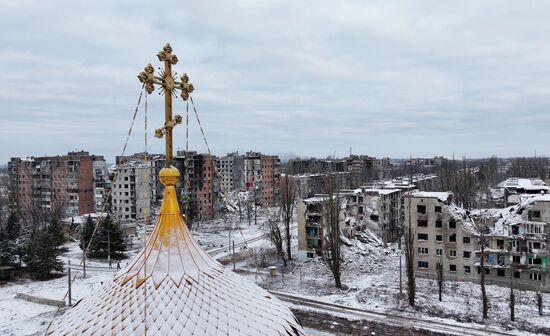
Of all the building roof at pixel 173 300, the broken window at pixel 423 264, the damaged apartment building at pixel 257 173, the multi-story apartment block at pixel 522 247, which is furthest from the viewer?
the damaged apartment building at pixel 257 173

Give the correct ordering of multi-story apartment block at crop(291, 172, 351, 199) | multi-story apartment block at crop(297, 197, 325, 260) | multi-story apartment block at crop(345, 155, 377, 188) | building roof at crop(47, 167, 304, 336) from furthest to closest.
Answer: multi-story apartment block at crop(345, 155, 377, 188) < multi-story apartment block at crop(291, 172, 351, 199) < multi-story apartment block at crop(297, 197, 325, 260) < building roof at crop(47, 167, 304, 336)

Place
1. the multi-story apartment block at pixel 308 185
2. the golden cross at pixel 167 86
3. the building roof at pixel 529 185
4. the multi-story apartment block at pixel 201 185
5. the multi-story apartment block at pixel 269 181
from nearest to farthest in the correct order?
the golden cross at pixel 167 86
the building roof at pixel 529 185
the multi-story apartment block at pixel 201 185
the multi-story apartment block at pixel 308 185
the multi-story apartment block at pixel 269 181

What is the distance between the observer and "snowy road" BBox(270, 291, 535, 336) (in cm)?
2503

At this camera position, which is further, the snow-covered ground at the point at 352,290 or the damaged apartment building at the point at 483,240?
the damaged apartment building at the point at 483,240

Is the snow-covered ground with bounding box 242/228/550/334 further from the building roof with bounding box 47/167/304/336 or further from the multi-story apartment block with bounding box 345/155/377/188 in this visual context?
the multi-story apartment block with bounding box 345/155/377/188

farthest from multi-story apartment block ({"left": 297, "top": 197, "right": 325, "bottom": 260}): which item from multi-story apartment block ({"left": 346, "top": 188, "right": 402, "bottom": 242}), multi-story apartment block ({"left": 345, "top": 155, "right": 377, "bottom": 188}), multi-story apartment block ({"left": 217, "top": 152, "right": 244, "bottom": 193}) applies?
multi-story apartment block ({"left": 345, "top": 155, "right": 377, "bottom": 188})

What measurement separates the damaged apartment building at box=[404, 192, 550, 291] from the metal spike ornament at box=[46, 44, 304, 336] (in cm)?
2827

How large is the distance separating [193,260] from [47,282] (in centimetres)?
3506

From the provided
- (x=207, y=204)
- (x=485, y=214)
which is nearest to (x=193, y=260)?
(x=485, y=214)

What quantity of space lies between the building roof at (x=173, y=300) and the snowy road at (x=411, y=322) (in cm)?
2110

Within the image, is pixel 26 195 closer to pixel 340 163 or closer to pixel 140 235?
pixel 140 235

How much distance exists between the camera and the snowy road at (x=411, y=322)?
82.1ft

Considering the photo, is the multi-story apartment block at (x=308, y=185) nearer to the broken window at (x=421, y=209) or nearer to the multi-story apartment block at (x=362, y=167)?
the multi-story apartment block at (x=362, y=167)

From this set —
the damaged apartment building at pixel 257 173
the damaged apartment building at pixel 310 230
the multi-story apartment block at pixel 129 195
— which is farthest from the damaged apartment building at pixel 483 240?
the damaged apartment building at pixel 257 173
